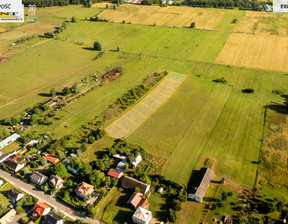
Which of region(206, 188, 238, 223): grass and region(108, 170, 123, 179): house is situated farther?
region(108, 170, 123, 179): house

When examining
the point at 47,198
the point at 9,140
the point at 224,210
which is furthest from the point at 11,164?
the point at 224,210

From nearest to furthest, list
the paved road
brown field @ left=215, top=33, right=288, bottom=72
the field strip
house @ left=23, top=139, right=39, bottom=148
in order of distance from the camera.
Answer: the paved road, house @ left=23, top=139, right=39, bottom=148, the field strip, brown field @ left=215, top=33, right=288, bottom=72

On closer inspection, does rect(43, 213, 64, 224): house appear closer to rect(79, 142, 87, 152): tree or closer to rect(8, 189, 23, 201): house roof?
rect(8, 189, 23, 201): house roof

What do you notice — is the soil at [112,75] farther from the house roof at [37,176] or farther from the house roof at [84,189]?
the house roof at [84,189]

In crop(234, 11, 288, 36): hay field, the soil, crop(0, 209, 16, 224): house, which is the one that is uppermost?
crop(234, 11, 288, 36): hay field

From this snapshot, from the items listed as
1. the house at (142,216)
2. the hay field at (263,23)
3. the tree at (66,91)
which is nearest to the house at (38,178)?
the house at (142,216)

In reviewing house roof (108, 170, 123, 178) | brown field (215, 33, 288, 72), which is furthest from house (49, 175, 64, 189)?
brown field (215, 33, 288, 72)

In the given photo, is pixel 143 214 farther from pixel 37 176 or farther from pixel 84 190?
pixel 37 176

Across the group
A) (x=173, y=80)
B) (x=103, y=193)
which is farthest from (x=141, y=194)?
(x=173, y=80)

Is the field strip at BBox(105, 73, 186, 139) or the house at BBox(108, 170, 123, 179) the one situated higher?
the field strip at BBox(105, 73, 186, 139)
